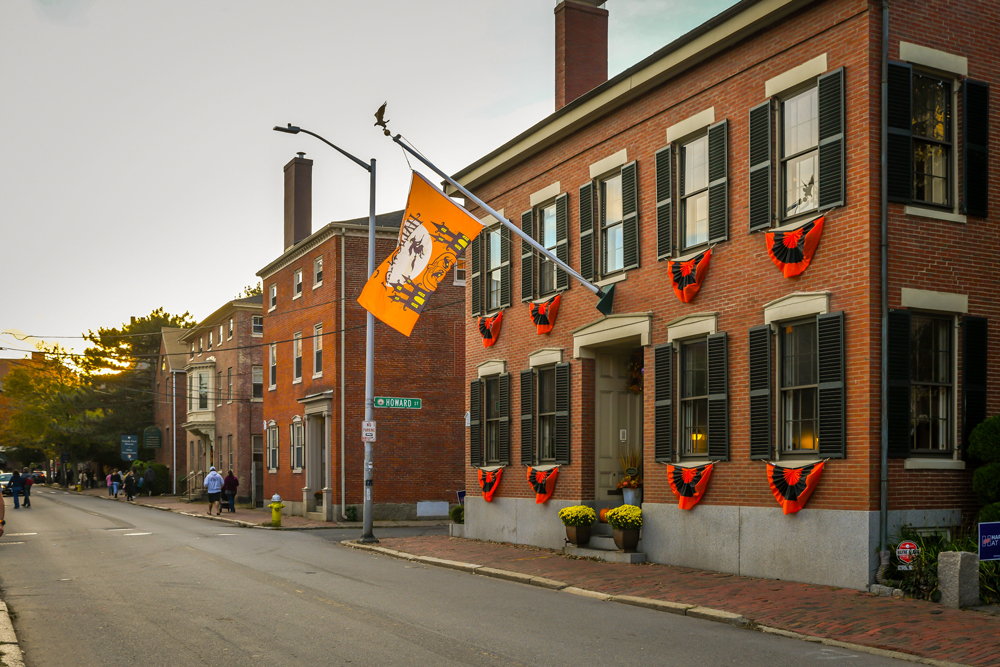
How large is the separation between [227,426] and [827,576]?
1565 inches

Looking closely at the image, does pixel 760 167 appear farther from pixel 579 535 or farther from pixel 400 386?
pixel 400 386

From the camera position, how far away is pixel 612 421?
66.7ft

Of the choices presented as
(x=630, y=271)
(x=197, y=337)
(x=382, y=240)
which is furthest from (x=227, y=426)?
(x=630, y=271)

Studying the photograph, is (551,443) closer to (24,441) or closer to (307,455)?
(307,455)

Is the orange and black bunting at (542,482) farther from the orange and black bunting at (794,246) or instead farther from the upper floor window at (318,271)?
the upper floor window at (318,271)

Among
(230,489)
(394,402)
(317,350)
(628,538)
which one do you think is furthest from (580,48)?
(230,489)

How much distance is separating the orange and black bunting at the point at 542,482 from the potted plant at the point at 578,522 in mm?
1518

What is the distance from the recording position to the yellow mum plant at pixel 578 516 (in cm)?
1870

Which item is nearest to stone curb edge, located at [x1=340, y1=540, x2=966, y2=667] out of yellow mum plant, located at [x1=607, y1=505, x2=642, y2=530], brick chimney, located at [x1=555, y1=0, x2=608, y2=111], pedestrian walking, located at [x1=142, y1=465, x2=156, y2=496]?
yellow mum plant, located at [x1=607, y1=505, x2=642, y2=530]

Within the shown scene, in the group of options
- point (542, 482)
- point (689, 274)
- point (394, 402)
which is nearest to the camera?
point (689, 274)

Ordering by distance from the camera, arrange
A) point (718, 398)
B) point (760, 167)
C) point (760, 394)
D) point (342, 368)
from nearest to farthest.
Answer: point (760, 394) < point (760, 167) < point (718, 398) < point (342, 368)

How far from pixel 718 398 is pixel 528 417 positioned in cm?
650

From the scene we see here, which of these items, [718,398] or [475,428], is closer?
[718,398]

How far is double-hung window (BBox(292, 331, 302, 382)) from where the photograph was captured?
126 feet
